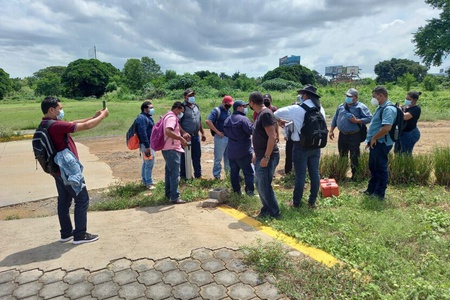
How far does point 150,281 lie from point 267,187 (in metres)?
→ 1.88

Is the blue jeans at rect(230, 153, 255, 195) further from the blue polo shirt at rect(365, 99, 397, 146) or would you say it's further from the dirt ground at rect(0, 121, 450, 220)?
the dirt ground at rect(0, 121, 450, 220)

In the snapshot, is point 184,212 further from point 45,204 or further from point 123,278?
point 45,204

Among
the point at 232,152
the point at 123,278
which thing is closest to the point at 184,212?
the point at 232,152

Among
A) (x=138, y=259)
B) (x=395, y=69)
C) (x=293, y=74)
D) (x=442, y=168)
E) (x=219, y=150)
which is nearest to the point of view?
(x=138, y=259)

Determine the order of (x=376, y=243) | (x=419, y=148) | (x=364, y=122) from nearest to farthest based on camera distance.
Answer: (x=376, y=243), (x=364, y=122), (x=419, y=148)

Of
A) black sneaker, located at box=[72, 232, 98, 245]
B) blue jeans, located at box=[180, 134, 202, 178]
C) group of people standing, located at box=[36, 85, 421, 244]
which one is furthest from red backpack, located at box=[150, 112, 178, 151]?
black sneaker, located at box=[72, 232, 98, 245]

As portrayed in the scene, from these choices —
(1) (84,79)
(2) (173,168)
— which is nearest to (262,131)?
(2) (173,168)

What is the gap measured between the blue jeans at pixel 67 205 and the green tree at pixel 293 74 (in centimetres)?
5576

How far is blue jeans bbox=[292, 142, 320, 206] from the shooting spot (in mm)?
4578

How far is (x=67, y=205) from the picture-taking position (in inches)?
152

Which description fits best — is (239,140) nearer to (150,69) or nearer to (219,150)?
(219,150)

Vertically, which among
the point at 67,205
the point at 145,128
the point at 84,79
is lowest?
the point at 67,205

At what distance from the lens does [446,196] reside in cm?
509

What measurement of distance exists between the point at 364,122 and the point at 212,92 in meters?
36.1
